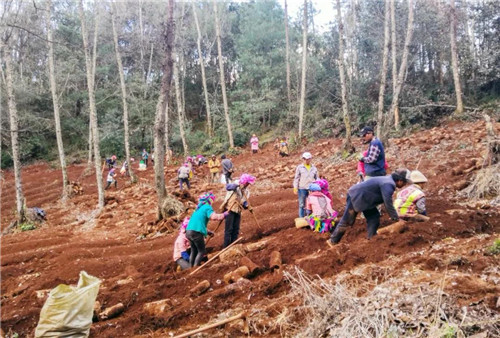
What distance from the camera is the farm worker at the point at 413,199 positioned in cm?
565

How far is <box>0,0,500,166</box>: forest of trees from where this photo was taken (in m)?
20.6

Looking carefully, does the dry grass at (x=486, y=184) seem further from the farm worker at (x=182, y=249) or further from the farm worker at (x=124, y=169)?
the farm worker at (x=124, y=169)

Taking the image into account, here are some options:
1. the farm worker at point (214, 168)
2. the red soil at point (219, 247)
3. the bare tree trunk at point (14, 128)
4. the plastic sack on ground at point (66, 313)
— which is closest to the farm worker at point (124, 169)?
the red soil at point (219, 247)

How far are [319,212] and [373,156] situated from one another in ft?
4.65

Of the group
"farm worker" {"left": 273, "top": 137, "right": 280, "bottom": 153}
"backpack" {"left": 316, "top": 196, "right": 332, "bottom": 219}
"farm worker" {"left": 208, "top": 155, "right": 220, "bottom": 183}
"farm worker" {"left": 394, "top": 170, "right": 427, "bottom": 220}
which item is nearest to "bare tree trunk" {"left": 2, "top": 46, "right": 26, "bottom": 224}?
"farm worker" {"left": 208, "top": 155, "right": 220, "bottom": 183}

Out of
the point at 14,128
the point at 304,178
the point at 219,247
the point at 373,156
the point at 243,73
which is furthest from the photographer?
the point at 243,73

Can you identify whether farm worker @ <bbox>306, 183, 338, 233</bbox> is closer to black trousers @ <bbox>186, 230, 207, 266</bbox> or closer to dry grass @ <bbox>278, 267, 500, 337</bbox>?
black trousers @ <bbox>186, 230, 207, 266</bbox>

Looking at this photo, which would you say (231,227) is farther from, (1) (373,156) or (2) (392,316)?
(2) (392,316)

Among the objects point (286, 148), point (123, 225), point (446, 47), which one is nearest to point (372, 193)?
point (123, 225)

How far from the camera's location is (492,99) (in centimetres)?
1916

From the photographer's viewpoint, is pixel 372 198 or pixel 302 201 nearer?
pixel 372 198

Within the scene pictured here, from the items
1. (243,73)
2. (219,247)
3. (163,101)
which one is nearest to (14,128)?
(163,101)

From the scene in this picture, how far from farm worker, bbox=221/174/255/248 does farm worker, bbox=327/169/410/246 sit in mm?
1719

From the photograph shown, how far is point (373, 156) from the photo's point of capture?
563cm
